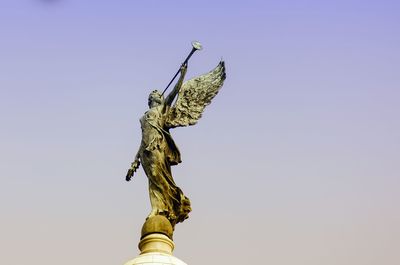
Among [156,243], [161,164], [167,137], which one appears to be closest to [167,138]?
[167,137]

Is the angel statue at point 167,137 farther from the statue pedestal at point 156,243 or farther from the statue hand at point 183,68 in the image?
the statue pedestal at point 156,243

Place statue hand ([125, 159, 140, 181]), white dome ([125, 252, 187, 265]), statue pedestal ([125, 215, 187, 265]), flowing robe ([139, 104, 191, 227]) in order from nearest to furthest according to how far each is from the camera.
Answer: white dome ([125, 252, 187, 265]) → statue pedestal ([125, 215, 187, 265]) → flowing robe ([139, 104, 191, 227]) → statue hand ([125, 159, 140, 181])

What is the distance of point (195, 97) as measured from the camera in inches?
705

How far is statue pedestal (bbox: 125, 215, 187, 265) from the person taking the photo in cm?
1487

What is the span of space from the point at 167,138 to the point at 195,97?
1.34 m

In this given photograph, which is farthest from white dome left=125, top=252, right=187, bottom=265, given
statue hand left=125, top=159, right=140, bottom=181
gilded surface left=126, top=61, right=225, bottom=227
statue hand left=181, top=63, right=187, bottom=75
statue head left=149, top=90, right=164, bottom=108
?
statue hand left=181, top=63, right=187, bottom=75

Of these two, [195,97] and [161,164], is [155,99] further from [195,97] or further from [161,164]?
[161,164]

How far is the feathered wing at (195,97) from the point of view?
686 inches

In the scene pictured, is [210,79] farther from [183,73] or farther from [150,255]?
[150,255]

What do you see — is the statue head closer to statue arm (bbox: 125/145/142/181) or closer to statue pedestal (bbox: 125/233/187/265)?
statue arm (bbox: 125/145/142/181)

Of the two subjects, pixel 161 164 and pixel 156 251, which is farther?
pixel 161 164

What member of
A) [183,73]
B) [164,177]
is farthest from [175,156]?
[183,73]

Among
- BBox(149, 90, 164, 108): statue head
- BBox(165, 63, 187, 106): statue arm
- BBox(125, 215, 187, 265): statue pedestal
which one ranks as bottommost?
BBox(125, 215, 187, 265): statue pedestal

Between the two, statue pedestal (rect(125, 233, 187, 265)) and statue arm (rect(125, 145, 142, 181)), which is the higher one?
statue arm (rect(125, 145, 142, 181))
